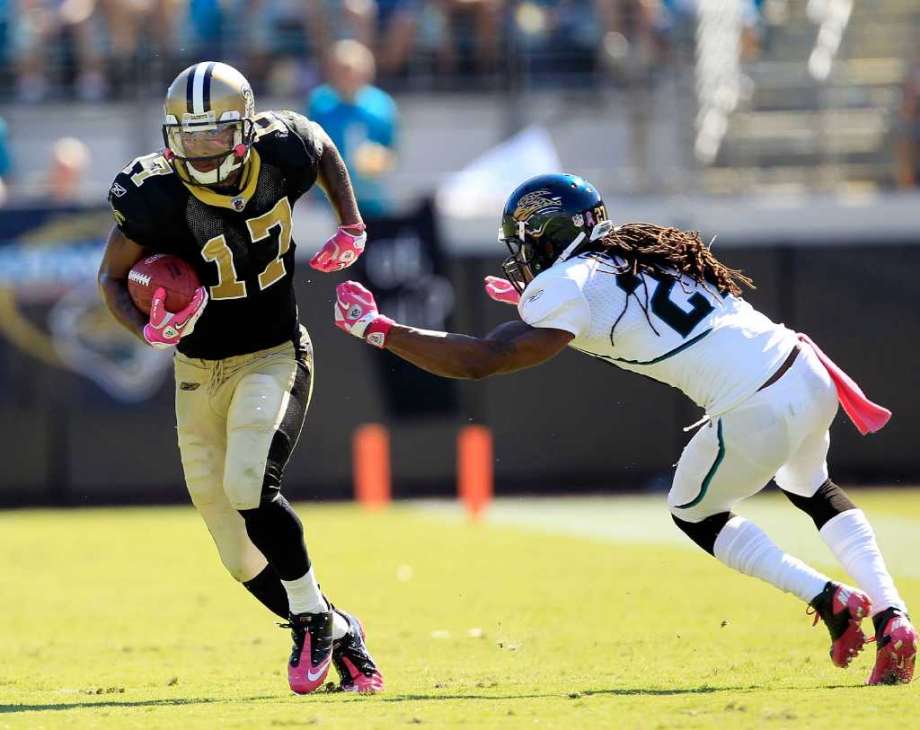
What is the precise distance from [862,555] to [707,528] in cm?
50

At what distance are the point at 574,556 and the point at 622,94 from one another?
6.36 metres

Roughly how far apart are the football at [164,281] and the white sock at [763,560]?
1.93m

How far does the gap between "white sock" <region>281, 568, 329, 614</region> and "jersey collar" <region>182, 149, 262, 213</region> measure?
1259 mm

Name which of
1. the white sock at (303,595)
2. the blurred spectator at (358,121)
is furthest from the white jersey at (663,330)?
the blurred spectator at (358,121)

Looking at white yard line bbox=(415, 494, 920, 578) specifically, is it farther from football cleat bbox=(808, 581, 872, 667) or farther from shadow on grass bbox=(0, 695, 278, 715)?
shadow on grass bbox=(0, 695, 278, 715)

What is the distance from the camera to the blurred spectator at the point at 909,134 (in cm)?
1427

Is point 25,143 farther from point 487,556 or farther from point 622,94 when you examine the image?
point 487,556

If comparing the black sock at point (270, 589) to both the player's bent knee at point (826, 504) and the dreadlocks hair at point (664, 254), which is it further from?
the player's bent knee at point (826, 504)

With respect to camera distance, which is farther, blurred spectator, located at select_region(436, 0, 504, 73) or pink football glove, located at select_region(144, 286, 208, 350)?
blurred spectator, located at select_region(436, 0, 504, 73)

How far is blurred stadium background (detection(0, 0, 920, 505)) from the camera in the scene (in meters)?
13.4

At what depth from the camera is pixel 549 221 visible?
17.4 ft

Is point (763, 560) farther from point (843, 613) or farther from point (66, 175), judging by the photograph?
point (66, 175)

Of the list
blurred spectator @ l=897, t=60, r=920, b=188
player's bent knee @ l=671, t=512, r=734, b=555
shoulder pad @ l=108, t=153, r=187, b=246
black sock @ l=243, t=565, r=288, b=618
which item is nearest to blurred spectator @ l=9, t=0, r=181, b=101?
blurred spectator @ l=897, t=60, r=920, b=188

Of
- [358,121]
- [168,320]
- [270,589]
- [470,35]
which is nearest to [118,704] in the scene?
[270,589]
